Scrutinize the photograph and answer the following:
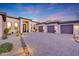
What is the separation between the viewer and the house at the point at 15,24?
285 cm

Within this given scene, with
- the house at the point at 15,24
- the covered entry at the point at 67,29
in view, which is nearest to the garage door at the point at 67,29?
the covered entry at the point at 67,29

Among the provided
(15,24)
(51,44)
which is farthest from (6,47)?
(51,44)

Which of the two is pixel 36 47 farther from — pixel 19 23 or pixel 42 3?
pixel 42 3

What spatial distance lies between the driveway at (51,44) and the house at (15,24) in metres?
0.14

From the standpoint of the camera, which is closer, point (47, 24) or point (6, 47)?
point (6, 47)

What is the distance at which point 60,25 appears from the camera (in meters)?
2.98

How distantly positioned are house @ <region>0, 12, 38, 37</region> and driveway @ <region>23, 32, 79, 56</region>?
137 mm

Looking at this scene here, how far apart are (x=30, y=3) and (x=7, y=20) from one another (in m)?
0.50

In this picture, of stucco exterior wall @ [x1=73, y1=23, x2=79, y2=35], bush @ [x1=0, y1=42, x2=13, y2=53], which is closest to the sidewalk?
bush @ [x1=0, y1=42, x2=13, y2=53]

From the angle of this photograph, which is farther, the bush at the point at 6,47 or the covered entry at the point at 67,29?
the covered entry at the point at 67,29

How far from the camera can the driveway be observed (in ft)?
9.37

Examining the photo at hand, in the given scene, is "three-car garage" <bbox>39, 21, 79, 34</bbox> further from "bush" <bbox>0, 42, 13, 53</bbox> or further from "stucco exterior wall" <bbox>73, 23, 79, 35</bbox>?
"bush" <bbox>0, 42, 13, 53</bbox>

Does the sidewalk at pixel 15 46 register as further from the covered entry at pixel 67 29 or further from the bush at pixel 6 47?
the covered entry at pixel 67 29

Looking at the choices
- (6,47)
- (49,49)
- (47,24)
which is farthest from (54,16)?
Answer: (6,47)
